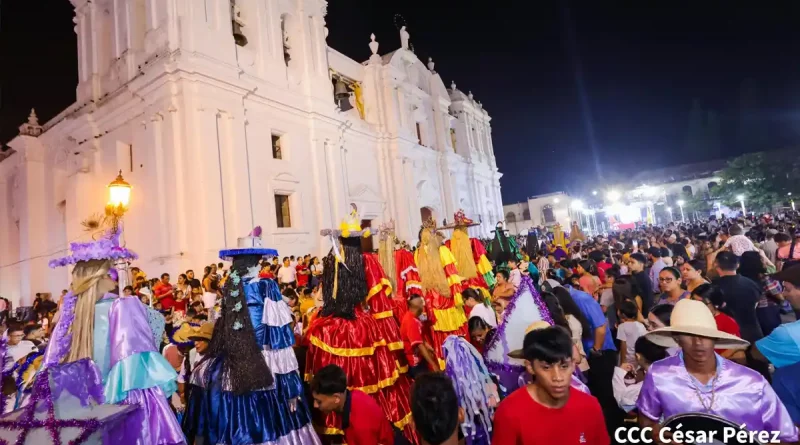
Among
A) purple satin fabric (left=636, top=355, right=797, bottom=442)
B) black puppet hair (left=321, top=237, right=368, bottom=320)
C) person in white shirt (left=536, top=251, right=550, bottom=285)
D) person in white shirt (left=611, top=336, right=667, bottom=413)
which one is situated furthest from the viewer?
person in white shirt (left=536, top=251, right=550, bottom=285)

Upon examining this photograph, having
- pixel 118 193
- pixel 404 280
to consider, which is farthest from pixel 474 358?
pixel 118 193

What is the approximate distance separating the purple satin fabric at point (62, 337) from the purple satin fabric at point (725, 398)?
3.88m

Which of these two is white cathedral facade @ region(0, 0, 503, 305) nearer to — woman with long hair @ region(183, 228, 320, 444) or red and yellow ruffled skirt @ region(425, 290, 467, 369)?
red and yellow ruffled skirt @ region(425, 290, 467, 369)

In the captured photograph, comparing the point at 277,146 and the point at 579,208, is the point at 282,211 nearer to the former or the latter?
the point at 277,146

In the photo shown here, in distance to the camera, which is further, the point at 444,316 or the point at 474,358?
the point at 444,316

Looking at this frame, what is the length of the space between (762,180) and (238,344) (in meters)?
43.2

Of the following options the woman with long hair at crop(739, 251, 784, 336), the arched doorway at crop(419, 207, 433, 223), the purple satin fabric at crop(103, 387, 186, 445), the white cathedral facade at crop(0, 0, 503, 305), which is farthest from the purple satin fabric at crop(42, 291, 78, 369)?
the arched doorway at crop(419, 207, 433, 223)

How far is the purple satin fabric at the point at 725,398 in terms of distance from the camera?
231 centimetres

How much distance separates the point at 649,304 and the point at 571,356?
220 inches

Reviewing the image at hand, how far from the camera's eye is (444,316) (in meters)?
5.87

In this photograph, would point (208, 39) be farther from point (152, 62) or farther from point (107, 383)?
point (107, 383)

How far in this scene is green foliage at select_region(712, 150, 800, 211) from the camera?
108 ft

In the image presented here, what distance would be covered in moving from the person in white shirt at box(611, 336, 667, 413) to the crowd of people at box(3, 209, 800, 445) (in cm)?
1

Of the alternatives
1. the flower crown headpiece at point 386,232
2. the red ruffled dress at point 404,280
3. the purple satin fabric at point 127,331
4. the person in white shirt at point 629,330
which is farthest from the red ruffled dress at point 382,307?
the person in white shirt at point 629,330
